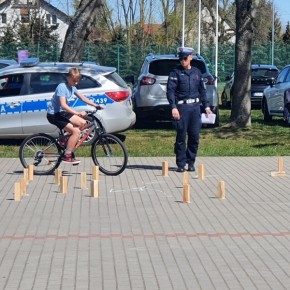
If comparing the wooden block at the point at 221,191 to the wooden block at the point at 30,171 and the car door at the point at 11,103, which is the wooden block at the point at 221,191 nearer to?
the wooden block at the point at 30,171

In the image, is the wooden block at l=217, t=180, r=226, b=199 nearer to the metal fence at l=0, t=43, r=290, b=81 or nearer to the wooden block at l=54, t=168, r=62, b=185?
the wooden block at l=54, t=168, r=62, b=185

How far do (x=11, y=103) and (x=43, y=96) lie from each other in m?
0.66

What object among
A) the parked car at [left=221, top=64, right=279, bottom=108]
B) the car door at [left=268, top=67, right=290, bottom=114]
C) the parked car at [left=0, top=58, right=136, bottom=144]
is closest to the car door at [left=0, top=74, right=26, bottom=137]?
the parked car at [left=0, top=58, right=136, bottom=144]

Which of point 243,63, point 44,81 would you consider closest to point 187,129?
point 44,81

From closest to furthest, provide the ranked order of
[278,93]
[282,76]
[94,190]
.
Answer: [94,190] → [278,93] → [282,76]

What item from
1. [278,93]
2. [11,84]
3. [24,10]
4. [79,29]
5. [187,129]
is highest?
[24,10]

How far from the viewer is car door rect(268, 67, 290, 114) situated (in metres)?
24.2

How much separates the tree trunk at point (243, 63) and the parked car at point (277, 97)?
6.11ft

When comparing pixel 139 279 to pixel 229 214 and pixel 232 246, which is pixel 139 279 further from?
pixel 229 214

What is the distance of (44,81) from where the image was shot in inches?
726

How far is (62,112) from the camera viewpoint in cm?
1412

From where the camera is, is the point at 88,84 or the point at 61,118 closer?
the point at 61,118

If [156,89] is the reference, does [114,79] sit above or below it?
above

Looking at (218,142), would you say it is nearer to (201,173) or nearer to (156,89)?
(156,89)
